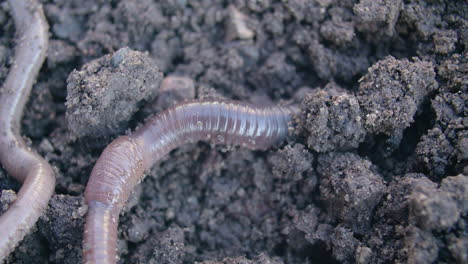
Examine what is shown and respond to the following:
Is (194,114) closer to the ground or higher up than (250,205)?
higher up

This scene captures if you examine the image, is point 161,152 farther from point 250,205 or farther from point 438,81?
point 438,81

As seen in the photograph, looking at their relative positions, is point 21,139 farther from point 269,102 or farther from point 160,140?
point 269,102

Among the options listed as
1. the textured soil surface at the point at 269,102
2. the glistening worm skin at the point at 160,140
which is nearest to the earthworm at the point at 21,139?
the textured soil surface at the point at 269,102

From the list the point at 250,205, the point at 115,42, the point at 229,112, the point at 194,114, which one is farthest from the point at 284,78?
the point at 115,42

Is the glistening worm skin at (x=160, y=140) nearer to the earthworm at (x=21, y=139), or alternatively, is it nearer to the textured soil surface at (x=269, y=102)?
the textured soil surface at (x=269, y=102)

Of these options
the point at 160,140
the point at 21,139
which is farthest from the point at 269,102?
the point at 21,139

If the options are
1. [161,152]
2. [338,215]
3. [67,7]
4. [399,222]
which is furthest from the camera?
[67,7]
